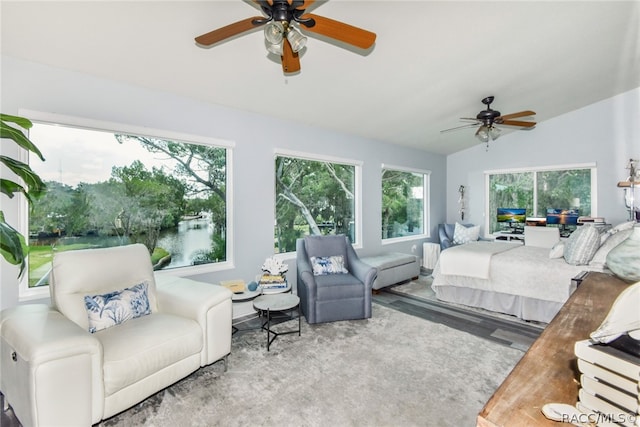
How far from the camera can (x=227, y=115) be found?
3426 millimetres

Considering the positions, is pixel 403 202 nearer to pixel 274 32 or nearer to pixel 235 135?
pixel 235 135

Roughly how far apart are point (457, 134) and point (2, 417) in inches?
253

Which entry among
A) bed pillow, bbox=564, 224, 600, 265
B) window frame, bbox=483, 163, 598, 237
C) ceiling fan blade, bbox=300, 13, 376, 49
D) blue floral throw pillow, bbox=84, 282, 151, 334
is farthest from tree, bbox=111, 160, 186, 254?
window frame, bbox=483, 163, 598, 237

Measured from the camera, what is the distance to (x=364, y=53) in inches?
106

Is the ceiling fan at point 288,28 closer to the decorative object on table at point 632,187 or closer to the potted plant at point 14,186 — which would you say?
the potted plant at point 14,186

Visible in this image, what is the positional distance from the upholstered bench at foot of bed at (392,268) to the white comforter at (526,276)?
799 millimetres

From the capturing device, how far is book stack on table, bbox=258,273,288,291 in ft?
10.4

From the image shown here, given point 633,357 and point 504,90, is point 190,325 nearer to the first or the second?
point 633,357

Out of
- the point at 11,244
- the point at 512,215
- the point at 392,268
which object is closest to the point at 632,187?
the point at 512,215

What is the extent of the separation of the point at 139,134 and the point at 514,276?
14.1 ft

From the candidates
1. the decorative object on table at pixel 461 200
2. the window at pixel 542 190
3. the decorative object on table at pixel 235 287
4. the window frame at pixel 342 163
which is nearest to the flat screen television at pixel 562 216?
the window at pixel 542 190

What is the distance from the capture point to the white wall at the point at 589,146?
4699 millimetres

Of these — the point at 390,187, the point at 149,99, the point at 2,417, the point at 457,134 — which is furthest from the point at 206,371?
the point at 457,134

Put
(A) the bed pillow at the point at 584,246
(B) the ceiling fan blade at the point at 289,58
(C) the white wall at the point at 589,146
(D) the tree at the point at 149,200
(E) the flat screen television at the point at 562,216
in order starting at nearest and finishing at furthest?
1. (B) the ceiling fan blade at the point at 289,58
2. (D) the tree at the point at 149,200
3. (A) the bed pillow at the point at 584,246
4. (C) the white wall at the point at 589,146
5. (E) the flat screen television at the point at 562,216
